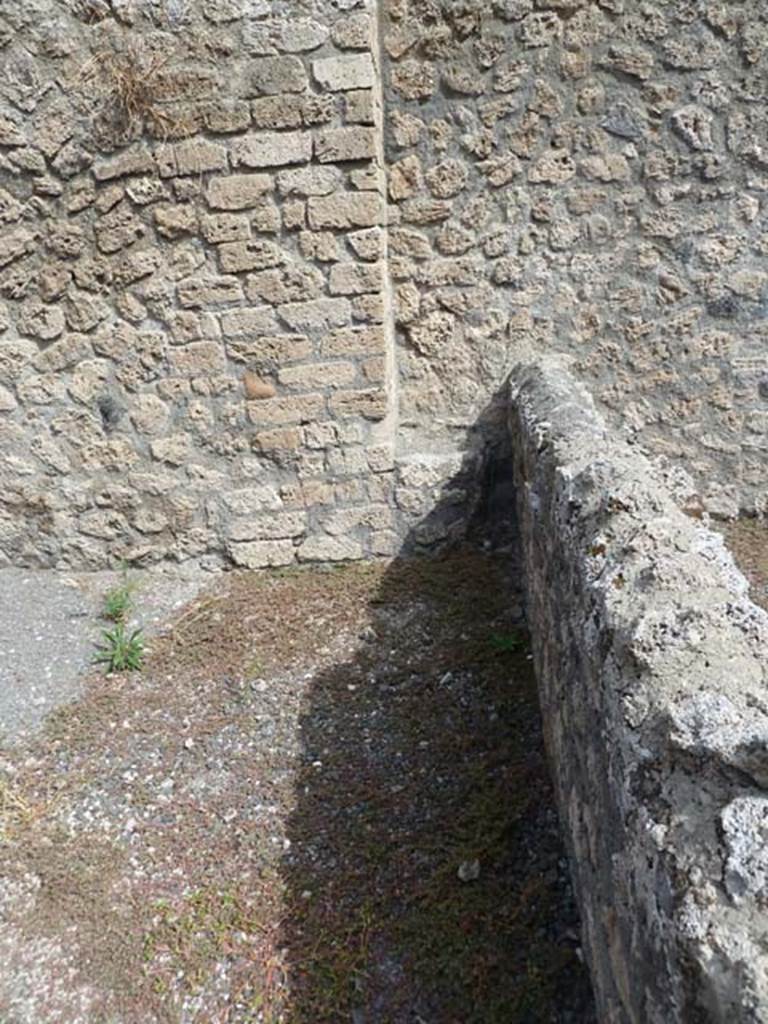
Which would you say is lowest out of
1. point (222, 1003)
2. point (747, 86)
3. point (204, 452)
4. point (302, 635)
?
point (302, 635)

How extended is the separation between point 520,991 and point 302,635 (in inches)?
69.4

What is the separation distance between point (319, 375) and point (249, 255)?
23.4 inches

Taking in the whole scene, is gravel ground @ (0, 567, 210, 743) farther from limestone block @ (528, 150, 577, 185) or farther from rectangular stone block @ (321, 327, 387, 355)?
limestone block @ (528, 150, 577, 185)

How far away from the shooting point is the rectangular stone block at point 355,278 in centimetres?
341

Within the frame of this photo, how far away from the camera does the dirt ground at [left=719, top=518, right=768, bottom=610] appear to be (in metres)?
3.36

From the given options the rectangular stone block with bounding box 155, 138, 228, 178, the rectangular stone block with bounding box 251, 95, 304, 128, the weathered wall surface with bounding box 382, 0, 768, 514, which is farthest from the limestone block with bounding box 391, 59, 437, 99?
the rectangular stone block with bounding box 155, 138, 228, 178

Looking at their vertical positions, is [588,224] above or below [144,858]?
above

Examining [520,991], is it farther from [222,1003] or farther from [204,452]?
[204,452]

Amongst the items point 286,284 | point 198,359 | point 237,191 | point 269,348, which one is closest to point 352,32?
point 237,191

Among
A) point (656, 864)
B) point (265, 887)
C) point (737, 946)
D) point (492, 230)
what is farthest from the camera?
point (492, 230)

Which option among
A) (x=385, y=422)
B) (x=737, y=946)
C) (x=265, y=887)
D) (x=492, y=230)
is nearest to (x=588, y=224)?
(x=492, y=230)

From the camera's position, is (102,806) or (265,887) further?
(102,806)

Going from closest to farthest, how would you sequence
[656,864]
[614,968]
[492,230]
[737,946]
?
[737,946], [656,864], [614,968], [492,230]

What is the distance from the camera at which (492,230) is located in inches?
143
